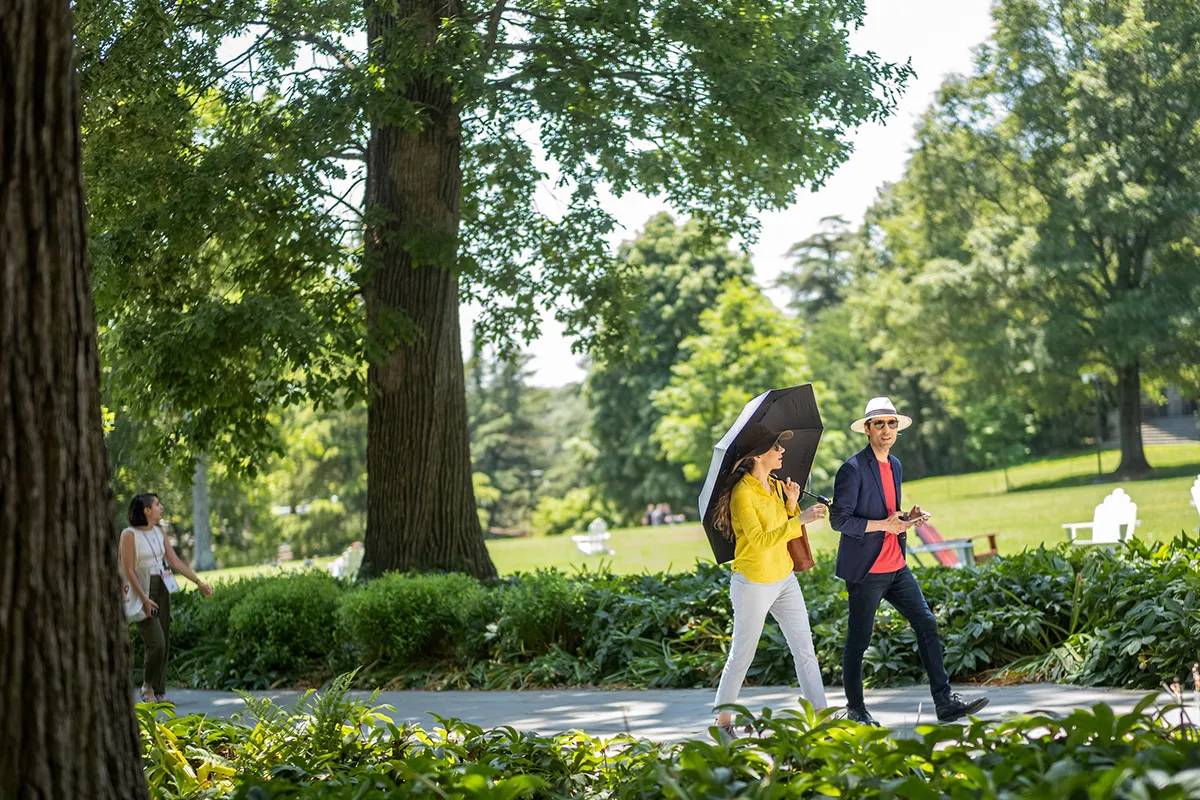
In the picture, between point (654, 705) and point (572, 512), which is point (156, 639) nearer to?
point (654, 705)

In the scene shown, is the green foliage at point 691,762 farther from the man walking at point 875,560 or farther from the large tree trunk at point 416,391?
the large tree trunk at point 416,391

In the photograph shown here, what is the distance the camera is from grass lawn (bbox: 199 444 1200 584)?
88.9ft

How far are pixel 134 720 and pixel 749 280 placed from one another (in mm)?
55274

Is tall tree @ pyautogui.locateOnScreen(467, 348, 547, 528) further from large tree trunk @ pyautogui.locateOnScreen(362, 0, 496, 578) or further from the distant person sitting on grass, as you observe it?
the distant person sitting on grass

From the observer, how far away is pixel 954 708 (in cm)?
694

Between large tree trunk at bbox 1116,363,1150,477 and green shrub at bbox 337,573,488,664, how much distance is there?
34115mm

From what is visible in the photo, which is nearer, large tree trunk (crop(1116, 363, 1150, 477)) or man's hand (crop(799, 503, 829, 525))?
man's hand (crop(799, 503, 829, 525))

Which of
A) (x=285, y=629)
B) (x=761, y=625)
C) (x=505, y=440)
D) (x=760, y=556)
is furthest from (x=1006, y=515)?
(x=505, y=440)

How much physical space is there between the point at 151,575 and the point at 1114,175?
36043 millimetres

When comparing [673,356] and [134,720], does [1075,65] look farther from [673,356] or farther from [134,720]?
[134,720]

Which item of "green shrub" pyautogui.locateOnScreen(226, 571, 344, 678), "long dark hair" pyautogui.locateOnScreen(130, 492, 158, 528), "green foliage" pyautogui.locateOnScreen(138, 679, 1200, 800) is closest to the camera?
"green foliage" pyautogui.locateOnScreen(138, 679, 1200, 800)

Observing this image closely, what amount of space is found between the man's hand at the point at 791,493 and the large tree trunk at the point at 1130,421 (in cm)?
3648

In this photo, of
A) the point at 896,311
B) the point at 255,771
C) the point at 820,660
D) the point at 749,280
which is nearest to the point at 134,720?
the point at 255,771

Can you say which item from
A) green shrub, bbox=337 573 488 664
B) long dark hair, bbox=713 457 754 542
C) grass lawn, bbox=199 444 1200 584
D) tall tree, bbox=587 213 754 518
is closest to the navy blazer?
long dark hair, bbox=713 457 754 542
